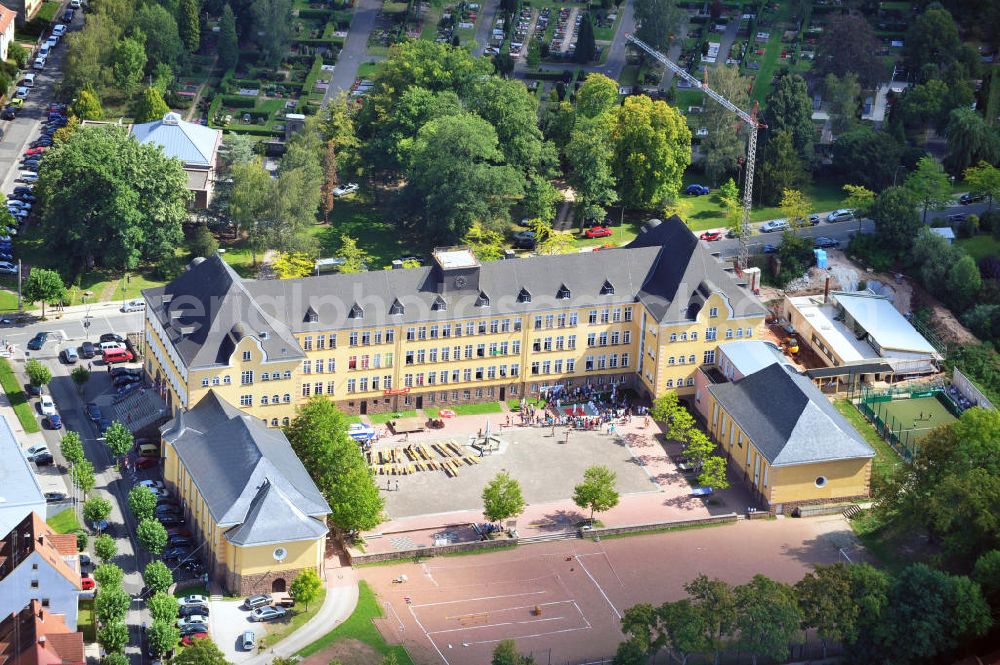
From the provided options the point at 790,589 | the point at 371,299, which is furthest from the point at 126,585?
the point at 790,589

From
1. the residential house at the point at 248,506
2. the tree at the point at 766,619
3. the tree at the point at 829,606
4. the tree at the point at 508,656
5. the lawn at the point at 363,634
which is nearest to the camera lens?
the tree at the point at 508,656

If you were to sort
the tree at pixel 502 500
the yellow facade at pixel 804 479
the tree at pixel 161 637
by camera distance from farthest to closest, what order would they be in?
the yellow facade at pixel 804 479, the tree at pixel 502 500, the tree at pixel 161 637

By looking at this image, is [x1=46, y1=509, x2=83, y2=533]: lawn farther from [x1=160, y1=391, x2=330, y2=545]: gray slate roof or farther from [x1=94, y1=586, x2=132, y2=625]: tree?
[x1=94, y1=586, x2=132, y2=625]: tree

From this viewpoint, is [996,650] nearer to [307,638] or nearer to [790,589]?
[790,589]

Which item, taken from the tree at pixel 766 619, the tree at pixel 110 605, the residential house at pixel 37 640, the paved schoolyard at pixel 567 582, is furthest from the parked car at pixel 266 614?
the tree at pixel 766 619

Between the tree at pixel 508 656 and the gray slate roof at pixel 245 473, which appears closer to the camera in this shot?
the tree at pixel 508 656

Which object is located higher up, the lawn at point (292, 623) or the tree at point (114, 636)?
the tree at point (114, 636)

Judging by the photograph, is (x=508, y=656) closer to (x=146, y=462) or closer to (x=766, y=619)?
(x=766, y=619)

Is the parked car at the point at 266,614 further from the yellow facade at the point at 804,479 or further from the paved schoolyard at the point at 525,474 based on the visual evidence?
the yellow facade at the point at 804,479
